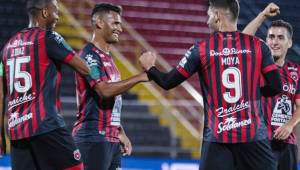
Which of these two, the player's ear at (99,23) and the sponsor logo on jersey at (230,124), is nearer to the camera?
the sponsor logo on jersey at (230,124)

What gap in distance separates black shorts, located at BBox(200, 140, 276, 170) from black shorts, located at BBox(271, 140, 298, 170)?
1197 mm

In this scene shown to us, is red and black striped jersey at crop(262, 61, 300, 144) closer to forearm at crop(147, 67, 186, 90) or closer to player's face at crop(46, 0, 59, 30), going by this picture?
forearm at crop(147, 67, 186, 90)

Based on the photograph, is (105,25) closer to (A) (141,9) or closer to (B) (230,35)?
(B) (230,35)

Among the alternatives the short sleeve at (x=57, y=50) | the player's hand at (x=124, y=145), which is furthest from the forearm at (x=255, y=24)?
the short sleeve at (x=57, y=50)

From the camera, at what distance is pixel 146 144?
36.6 feet

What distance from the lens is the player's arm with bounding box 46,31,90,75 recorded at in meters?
5.07

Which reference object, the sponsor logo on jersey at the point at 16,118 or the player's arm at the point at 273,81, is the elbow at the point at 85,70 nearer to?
the sponsor logo on jersey at the point at 16,118

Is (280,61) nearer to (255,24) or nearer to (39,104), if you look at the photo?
(255,24)

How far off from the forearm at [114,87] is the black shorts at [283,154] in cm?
147

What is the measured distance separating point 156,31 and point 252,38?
834 cm

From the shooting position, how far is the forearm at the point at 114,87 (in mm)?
5363

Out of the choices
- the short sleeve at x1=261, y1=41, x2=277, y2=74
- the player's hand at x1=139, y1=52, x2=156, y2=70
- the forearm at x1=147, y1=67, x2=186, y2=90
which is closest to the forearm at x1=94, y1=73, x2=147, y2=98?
the player's hand at x1=139, y1=52, x2=156, y2=70

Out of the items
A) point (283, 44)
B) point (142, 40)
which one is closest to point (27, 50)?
point (283, 44)

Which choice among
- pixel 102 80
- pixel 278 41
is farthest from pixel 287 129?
pixel 102 80
